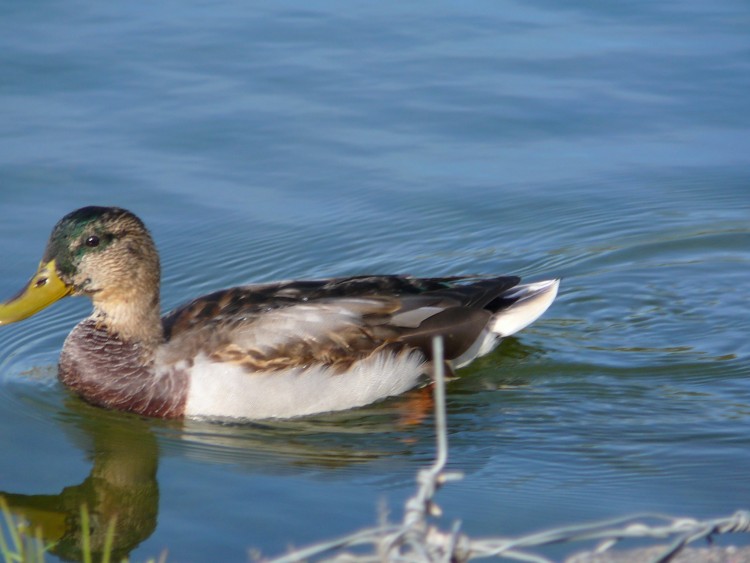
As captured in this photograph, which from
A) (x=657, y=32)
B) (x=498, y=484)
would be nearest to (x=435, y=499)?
(x=498, y=484)

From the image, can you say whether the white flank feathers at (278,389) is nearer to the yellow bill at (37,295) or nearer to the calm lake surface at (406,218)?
the calm lake surface at (406,218)

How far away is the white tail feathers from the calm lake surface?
20cm

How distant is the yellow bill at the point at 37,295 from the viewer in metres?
7.64

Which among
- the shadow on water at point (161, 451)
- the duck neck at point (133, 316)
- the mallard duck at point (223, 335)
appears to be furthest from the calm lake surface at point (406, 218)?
the duck neck at point (133, 316)

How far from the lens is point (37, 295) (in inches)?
301

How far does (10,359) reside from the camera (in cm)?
831

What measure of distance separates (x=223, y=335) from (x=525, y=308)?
199 centimetres

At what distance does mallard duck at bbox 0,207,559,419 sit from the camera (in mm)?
7480

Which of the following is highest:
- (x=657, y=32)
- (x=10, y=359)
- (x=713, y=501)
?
(x=657, y=32)

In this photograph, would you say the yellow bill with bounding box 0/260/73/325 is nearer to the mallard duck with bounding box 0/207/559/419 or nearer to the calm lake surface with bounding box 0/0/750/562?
the mallard duck with bounding box 0/207/559/419

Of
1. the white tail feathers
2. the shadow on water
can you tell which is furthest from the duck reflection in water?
the white tail feathers

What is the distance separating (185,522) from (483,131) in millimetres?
5595

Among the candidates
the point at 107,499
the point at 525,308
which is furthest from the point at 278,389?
the point at 525,308

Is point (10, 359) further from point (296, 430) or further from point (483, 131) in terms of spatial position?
point (483, 131)
